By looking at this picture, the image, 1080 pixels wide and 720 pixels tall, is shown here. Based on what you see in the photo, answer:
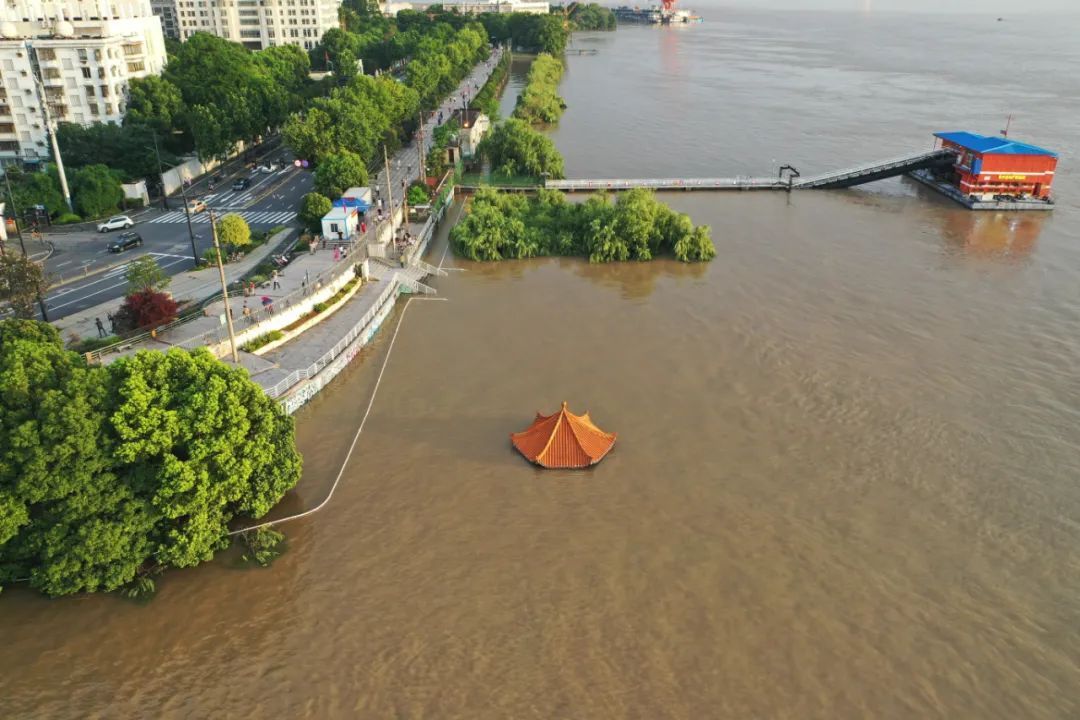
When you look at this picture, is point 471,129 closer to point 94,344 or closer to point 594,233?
point 594,233

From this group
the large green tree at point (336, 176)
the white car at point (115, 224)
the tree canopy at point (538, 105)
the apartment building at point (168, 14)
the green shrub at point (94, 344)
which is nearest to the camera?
the green shrub at point (94, 344)

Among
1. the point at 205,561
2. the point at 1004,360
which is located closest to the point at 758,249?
the point at 1004,360

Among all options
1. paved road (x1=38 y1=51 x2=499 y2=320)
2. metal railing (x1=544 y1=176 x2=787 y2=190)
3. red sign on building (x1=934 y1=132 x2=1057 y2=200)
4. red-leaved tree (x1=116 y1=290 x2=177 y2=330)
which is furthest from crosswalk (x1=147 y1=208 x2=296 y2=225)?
red sign on building (x1=934 y1=132 x2=1057 y2=200)

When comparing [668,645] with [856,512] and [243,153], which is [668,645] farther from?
[243,153]

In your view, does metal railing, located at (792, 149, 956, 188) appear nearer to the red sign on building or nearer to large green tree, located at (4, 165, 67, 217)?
the red sign on building

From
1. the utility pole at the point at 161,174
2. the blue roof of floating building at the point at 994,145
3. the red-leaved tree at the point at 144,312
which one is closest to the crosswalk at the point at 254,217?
the utility pole at the point at 161,174

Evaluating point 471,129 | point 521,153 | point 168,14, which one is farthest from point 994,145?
point 168,14

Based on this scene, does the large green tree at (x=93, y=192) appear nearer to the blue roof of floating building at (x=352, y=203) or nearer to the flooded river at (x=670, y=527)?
the blue roof of floating building at (x=352, y=203)
